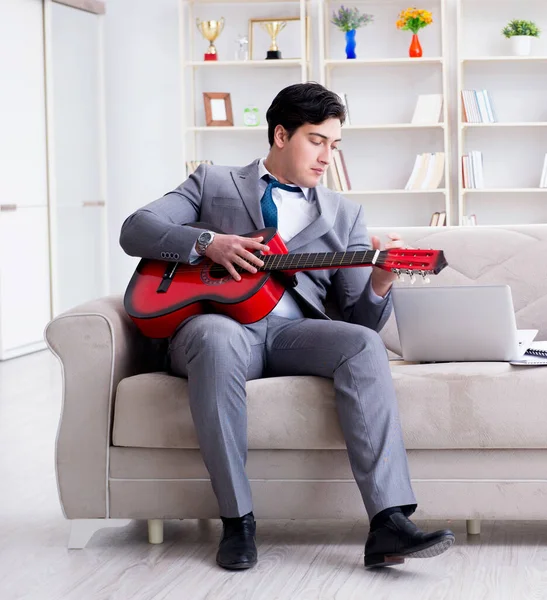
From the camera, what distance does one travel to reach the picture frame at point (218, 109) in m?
6.43

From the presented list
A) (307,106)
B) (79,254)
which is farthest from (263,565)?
(79,254)

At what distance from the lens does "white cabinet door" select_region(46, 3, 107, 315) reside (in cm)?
600

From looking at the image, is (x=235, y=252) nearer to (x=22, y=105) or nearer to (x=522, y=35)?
Result: (x=22, y=105)

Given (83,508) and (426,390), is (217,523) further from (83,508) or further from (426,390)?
(426,390)

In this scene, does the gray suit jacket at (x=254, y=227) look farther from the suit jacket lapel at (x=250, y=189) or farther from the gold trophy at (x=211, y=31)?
the gold trophy at (x=211, y=31)

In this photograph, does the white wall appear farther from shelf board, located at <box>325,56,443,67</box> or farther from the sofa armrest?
the sofa armrest

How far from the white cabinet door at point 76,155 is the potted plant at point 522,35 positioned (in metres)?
2.54

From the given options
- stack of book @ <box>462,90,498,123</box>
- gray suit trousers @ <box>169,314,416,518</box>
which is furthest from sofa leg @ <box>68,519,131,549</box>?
stack of book @ <box>462,90,498,123</box>

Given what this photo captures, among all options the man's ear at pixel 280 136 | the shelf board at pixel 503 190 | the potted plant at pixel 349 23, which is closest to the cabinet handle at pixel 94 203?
the potted plant at pixel 349 23

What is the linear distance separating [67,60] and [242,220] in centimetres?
399

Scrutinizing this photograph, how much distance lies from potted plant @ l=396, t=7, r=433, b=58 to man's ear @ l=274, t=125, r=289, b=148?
381cm

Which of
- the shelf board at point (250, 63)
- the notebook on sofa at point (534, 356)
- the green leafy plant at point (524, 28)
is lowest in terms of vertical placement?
the notebook on sofa at point (534, 356)

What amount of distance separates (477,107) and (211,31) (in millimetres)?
1663

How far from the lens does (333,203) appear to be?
258 cm
